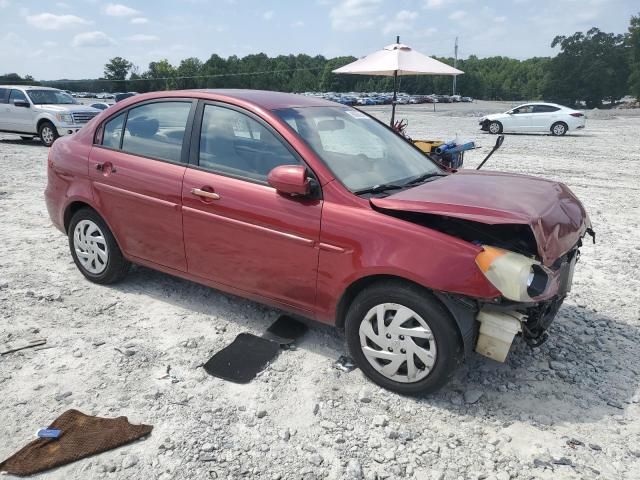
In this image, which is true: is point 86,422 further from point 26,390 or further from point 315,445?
point 315,445

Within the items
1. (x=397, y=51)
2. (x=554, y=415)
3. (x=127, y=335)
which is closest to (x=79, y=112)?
(x=397, y=51)

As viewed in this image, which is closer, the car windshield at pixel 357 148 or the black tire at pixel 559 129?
the car windshield at pixel 357 148

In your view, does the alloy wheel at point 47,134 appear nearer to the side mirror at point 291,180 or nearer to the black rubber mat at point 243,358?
the black rubber mat at point 243,358

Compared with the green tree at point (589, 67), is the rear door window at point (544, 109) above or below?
below

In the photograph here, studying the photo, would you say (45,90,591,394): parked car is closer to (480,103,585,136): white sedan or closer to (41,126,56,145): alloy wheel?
(41,126,56,145): alloy wheel

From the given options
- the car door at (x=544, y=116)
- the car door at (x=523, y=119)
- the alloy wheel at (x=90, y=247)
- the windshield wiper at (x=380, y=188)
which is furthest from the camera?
the car door at (x=523, y=119)

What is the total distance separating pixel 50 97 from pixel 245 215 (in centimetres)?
1501

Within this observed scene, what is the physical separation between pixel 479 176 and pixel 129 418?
2855 mm

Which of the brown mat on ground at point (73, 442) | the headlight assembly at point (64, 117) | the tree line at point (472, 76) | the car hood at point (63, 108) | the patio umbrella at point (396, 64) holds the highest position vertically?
the tree line at point (472, 76)

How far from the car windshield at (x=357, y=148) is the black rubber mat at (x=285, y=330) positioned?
1252 mm

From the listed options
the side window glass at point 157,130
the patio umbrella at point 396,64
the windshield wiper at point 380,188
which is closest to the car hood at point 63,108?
the patio umbrella at point 396,64

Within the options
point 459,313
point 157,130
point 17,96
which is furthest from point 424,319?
point 17,96

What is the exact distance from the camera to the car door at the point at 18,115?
49.9 ft

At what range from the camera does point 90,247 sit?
4570 millimetres
